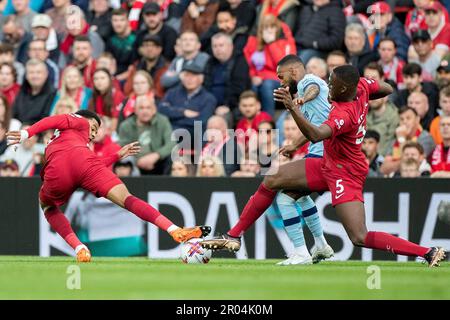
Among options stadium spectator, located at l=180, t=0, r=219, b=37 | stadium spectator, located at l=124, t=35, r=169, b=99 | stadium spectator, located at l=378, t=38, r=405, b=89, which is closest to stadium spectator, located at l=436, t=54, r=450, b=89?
stadium spectator, located at l=378, t=38, r=405, b=89

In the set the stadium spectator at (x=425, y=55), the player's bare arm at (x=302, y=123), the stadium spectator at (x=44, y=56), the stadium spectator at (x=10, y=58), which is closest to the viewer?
the player's bare arm at (x=302, y=123)

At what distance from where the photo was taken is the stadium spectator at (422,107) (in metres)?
16.1

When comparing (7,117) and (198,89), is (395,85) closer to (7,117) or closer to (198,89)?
(198,89)

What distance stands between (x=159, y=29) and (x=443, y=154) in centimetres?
487

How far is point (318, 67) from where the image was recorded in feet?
53.1

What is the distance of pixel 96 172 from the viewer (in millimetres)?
12109

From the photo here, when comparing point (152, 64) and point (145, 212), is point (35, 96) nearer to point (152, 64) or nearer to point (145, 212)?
point (152, 64)

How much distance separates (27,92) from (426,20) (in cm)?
587

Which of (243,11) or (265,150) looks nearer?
(265,150)

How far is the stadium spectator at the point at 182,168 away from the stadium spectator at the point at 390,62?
2.98 meters

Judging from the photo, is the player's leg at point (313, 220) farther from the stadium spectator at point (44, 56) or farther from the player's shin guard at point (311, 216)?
the stadium spectator at point (44, 56)

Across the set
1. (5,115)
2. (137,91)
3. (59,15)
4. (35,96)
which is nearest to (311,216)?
(137,91)

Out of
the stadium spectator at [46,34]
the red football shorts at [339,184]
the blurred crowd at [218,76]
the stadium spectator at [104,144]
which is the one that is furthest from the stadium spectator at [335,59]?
the red football shorts at [339,184]

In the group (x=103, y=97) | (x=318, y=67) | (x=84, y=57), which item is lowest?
(x=103, y=97)
